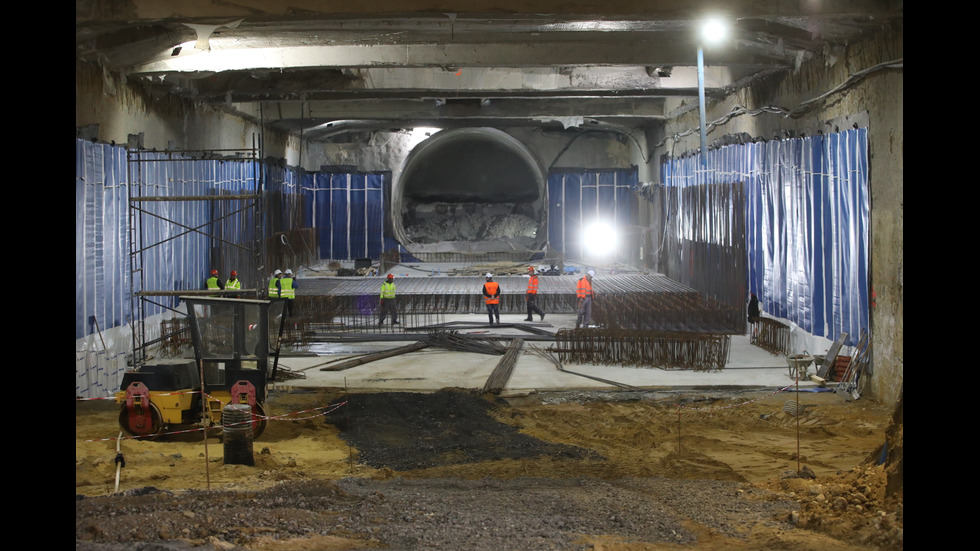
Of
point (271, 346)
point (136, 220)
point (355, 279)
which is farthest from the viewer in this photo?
point (355, 279)

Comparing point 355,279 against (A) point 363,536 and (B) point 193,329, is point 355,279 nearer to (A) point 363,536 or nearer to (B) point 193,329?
(B) point 193,329

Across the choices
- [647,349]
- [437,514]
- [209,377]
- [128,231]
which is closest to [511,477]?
[437,514]

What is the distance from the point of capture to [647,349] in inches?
493

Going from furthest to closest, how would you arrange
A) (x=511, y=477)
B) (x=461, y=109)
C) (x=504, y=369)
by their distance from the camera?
(x=461, y=109) → (x=504, y=369) → (x=511, y=477)

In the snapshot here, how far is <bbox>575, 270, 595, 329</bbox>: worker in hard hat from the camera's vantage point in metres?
15.4

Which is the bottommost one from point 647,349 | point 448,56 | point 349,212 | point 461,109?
point 647,349

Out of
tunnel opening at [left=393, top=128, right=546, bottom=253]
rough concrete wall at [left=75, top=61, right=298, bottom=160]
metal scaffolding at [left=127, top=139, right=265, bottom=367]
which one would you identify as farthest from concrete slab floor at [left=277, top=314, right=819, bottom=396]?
tunnel opening at [left=393, top=128, right=546, bottom=253]

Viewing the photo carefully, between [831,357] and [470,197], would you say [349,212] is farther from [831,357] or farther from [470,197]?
[831,357]

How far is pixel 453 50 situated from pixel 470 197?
1667 cm

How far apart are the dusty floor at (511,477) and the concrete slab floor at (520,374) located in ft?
1.45

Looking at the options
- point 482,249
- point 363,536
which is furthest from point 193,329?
point 482,249

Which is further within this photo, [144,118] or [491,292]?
[491,292]

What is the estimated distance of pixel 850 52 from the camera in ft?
35.6

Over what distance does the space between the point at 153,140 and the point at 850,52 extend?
10435 millimetres
